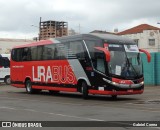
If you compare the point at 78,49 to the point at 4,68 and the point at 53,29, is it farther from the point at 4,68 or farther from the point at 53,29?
the point at 53,29

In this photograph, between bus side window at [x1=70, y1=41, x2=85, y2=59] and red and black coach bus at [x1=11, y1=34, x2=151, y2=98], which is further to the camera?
bus side window at [x1=70, y1=41, x2=85, y2=59]

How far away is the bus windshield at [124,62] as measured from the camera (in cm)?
2094

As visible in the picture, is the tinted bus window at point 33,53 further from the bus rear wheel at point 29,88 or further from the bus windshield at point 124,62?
the bus windshield at point 124,62

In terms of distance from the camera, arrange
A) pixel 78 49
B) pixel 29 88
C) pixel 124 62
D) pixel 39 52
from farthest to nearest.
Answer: pixel 29 88
pixel 39 52
pixel 78 49
pixel 124 62

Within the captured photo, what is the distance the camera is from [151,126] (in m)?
11.5

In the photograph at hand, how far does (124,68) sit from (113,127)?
9843mm

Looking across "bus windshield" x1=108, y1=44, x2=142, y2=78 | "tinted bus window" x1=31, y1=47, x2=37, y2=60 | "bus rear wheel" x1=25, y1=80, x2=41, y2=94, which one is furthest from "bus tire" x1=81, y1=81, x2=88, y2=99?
"bus rear wheel" x1=25, y1=80, x2=41, y2=94

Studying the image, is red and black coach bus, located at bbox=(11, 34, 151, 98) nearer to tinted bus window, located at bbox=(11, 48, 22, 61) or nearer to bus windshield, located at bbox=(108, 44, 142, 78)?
bus windshield, located at bbox=(108, 44, 142, 78)

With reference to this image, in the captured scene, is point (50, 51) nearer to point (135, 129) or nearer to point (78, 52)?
point (78, 52)

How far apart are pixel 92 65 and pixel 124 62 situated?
1.63 meters

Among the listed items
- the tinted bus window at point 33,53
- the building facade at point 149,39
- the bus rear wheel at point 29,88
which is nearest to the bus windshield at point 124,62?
the tinted bus window at point 33,53

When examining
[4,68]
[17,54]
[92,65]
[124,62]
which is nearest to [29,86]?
[17,54]

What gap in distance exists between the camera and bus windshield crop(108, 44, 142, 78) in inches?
824

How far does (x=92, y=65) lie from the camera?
2164 centimetres
